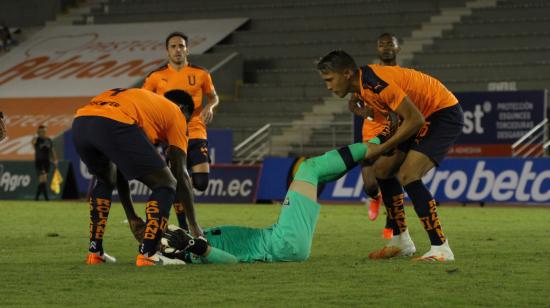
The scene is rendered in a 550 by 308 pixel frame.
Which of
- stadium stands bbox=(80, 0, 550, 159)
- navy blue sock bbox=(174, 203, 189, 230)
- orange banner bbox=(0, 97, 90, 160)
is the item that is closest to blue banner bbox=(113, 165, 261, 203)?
stadium stands bbox=(80, 0, 550, 159)

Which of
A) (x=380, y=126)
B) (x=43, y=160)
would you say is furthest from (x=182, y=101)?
(x=43, y=160)

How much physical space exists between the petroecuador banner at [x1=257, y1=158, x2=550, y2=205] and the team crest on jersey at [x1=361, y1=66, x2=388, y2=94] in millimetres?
13094

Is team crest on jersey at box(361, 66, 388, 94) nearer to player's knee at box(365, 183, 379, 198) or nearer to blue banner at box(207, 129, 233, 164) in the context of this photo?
player's knee at box(365, 183, 379, 198)

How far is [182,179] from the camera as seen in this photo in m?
9.42

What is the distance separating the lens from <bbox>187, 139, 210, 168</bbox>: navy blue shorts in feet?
41.0

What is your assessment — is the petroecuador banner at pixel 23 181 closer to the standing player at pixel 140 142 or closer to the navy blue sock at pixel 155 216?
the standing player at pixel 140 142

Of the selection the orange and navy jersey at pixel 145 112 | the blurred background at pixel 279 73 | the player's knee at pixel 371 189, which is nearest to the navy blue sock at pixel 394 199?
the player's knee at pixel 371 189

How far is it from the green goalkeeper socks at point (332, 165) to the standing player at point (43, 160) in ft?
60.5

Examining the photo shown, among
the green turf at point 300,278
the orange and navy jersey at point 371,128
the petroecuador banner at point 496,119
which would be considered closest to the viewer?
the green turf at point 300,278

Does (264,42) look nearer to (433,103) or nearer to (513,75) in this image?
(513,75)

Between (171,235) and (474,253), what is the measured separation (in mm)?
3116

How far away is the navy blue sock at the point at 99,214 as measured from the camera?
9312 mm

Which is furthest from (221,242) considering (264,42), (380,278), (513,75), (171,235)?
(264,42)

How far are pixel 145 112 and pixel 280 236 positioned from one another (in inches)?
58.2
